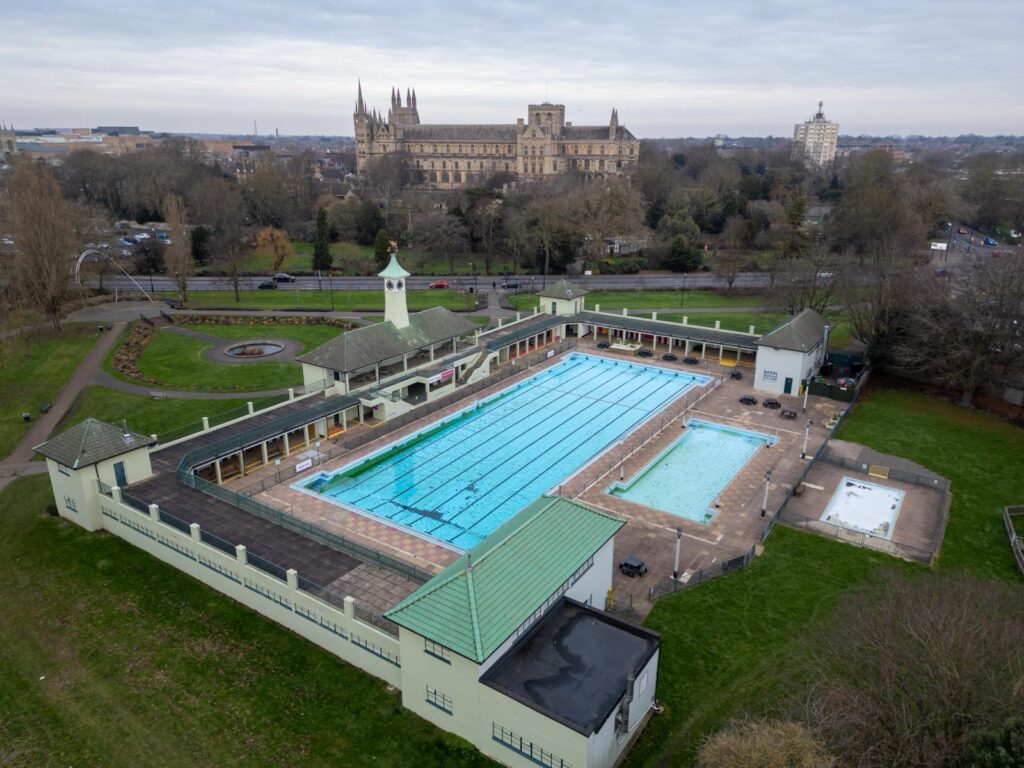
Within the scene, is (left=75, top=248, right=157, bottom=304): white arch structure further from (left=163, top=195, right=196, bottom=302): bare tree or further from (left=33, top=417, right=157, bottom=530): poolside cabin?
(left=33, top=417, right=157, bottom=530): poolside cabin

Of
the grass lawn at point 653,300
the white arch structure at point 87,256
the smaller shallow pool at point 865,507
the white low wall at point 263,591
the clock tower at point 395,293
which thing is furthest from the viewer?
the grass lawn at point 653,300

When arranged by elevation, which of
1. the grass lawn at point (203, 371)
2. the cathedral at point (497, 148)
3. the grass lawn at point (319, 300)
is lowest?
the grass lawn at point (203, 371)

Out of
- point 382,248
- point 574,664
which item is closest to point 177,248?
point 382,248

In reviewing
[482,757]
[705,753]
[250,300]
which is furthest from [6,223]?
[705,753]

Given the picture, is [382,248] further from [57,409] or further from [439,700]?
[439,700]

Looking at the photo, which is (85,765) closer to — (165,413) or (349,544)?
(349,544)

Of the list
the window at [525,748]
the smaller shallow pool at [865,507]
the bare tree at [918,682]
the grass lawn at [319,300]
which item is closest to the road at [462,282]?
the grass lawn at [319,300]

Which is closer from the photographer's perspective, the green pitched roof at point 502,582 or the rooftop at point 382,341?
the green pitched roof at point 502,582

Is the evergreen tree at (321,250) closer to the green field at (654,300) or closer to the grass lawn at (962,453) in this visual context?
the green field at (654,300)
